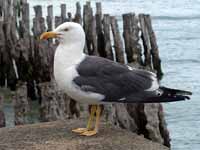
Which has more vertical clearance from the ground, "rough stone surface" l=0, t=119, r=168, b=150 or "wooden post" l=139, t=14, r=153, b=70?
"wooden post" l=139, t=14, r=153, b=70

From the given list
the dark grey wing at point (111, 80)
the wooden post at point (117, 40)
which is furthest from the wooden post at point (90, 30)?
the dark grey wing at point (111, 80)

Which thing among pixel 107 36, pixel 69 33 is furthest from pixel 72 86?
pixel 107 36

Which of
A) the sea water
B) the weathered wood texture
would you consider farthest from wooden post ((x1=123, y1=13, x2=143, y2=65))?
the sea water

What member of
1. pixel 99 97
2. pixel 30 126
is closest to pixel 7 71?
pixel 30 126

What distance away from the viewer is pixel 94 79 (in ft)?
26.4

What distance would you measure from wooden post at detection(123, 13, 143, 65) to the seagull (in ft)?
30.9

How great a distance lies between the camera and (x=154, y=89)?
8086 mm

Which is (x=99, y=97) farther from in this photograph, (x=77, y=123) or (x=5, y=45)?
(x=5, y=45)

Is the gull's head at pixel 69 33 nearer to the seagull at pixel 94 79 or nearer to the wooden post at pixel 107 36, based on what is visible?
the seagull at pixel 94 79

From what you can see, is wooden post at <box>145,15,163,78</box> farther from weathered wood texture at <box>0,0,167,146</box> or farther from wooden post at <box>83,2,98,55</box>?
wooden post at <box>83,2,98,55</box>

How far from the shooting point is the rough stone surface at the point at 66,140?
7965 mm

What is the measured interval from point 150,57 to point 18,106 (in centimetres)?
899

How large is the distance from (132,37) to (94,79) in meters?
9.86

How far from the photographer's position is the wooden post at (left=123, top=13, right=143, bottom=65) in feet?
57.7
